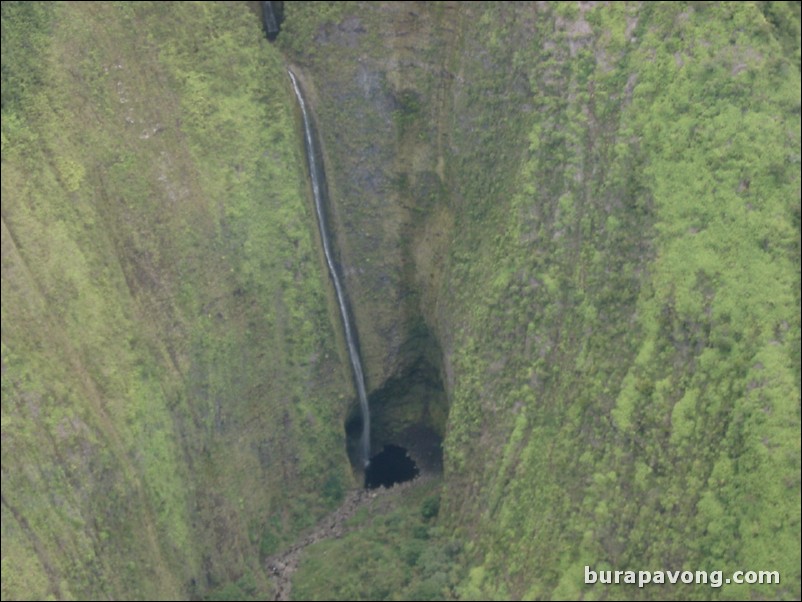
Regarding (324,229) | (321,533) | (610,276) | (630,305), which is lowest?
(321,533)

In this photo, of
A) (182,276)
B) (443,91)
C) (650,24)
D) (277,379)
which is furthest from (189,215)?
(650,24)

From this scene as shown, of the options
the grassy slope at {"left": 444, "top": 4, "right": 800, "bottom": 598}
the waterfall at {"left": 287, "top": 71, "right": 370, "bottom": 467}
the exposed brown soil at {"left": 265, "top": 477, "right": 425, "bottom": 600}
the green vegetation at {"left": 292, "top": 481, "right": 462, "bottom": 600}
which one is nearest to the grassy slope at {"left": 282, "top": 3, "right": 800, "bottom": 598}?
the grassy slope at {"left": 444, "top": 4, "right": 800, "bottom": 598}

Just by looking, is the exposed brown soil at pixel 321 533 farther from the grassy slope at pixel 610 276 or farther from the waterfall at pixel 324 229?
the grassy slope at pixel 610 276

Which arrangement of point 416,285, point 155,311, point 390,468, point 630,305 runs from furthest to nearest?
point 390,468 → point 416,285 → point 155,311 → point 630,305

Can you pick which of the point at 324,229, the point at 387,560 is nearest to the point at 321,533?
the point at 387,560

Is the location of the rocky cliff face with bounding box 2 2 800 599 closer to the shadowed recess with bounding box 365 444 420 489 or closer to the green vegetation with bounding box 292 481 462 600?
the green vegetation with bounding box 292 481 462 600

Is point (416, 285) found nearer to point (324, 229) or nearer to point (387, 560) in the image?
point (324, 229)

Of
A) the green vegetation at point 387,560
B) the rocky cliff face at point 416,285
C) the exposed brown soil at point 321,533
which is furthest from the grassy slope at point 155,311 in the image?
the green vegetation at point 387,560
